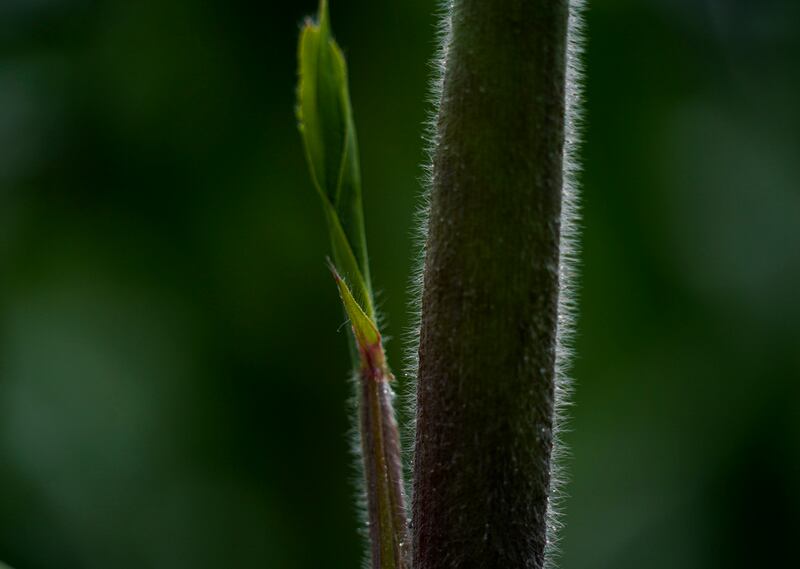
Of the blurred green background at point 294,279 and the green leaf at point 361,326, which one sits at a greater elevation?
the green leaf at point 361,326

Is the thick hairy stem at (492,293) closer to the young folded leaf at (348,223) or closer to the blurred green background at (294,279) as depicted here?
the young folded leaf at (348,223)

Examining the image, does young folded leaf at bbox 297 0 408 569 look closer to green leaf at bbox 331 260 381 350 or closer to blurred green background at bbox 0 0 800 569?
green leaf at bbox 331 260 381 350

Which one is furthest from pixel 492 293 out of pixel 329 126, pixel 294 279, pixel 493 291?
pixel 294 279

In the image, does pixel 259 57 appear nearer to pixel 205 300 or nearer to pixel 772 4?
pixel 205 300

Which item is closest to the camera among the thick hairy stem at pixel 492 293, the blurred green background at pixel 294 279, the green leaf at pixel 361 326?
the thick hairy stem at pixel 492 293

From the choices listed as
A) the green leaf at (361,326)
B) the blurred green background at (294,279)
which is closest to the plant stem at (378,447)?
the green leaf at (361,326)

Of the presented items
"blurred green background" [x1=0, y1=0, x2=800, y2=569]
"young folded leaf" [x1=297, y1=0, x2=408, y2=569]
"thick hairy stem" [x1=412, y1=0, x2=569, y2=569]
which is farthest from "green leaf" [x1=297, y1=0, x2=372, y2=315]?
Answer: "blurred green background" [x1=0, y1=0, x2=800, y2=569]
